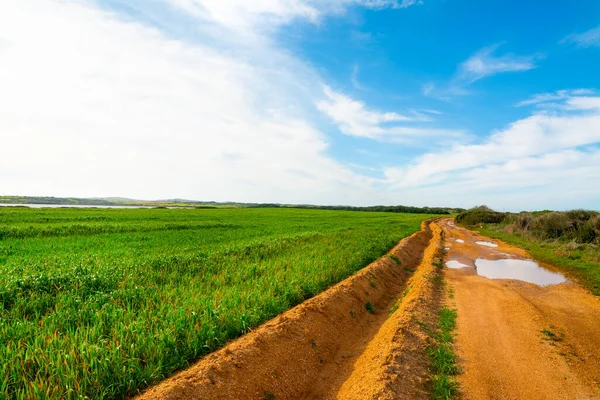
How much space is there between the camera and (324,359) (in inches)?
250

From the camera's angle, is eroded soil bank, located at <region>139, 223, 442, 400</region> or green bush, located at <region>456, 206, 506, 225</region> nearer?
eroded soil bank, located at <region>139, 223, 442, 400</region>

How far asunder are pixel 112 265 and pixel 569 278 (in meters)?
19.8

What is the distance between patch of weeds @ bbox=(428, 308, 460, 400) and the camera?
4.98m

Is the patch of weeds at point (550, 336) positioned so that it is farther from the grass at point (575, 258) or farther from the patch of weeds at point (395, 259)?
the patch of weeds at point (395, 259)

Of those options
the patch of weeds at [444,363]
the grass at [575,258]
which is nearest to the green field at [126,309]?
the patch of weeds at [444,363]

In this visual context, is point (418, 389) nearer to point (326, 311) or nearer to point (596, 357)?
point (326, 311)

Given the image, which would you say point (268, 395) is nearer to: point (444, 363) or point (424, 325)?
point (444, 363)

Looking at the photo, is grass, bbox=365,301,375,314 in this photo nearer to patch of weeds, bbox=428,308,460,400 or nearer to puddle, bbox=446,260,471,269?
patch of weeds, bbox=428,308,460,400

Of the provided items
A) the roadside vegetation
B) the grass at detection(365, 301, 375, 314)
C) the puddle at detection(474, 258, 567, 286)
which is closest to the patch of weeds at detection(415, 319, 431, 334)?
the grass at detection(365, 301, 375, 314)

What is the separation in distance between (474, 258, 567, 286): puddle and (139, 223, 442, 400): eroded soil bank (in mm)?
7303

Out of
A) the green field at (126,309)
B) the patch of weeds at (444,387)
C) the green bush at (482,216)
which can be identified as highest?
the green bush at (482,216)

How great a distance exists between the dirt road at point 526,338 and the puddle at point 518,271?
0.92 ft

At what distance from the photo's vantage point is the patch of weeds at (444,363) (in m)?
4.98

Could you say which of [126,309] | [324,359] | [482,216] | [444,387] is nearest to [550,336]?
[444,387]
